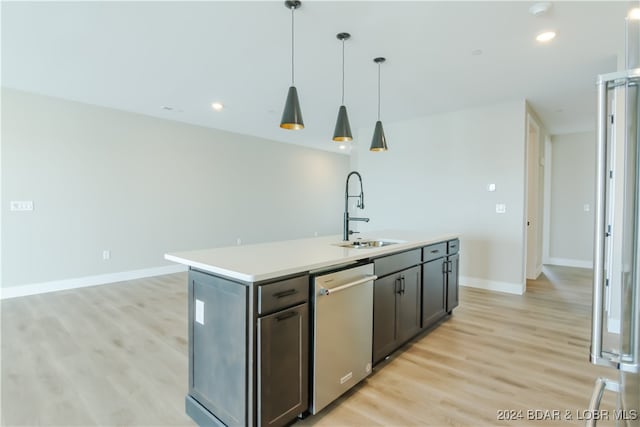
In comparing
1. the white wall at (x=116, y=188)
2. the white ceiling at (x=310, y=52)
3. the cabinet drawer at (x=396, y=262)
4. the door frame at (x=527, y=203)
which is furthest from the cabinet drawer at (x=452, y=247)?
the white wall at (x=116, y=188)

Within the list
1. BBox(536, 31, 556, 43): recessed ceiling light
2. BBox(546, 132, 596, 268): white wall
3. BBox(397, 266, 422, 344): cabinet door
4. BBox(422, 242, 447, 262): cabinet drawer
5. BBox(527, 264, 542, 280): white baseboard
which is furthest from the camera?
BBox(546, 132, 596, 268): white wall

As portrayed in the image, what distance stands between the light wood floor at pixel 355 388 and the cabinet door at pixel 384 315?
16 centimetres

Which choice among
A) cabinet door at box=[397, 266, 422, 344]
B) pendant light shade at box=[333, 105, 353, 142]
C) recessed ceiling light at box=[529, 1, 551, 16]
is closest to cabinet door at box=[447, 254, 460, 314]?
cabinet door at box=[397, 266, 422, 344]

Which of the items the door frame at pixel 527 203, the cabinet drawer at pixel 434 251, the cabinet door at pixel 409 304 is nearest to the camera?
the cabinet door at pixel 409 304

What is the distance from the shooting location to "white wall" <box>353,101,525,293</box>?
4.39m

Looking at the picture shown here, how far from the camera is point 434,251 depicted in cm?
300

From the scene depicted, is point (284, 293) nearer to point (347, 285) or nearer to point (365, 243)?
point (347, 285)

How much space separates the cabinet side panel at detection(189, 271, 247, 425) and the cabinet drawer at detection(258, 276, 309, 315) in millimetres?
84

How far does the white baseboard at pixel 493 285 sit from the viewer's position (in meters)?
4.40

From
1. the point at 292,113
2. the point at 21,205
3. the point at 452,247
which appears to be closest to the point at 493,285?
the point at 452,247

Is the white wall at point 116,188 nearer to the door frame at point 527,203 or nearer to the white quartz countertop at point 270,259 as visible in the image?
the white quartz countertop at point 270,259

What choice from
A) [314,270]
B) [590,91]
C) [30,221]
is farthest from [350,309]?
[30,221]

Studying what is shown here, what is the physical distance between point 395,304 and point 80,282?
4.63 m

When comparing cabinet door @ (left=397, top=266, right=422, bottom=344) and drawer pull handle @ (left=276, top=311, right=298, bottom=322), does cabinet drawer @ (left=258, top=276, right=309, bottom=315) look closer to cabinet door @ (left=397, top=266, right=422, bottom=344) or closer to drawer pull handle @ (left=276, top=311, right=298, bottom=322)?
drawer pull handle @ (left=276, top=311, right=298, bottom=322)
